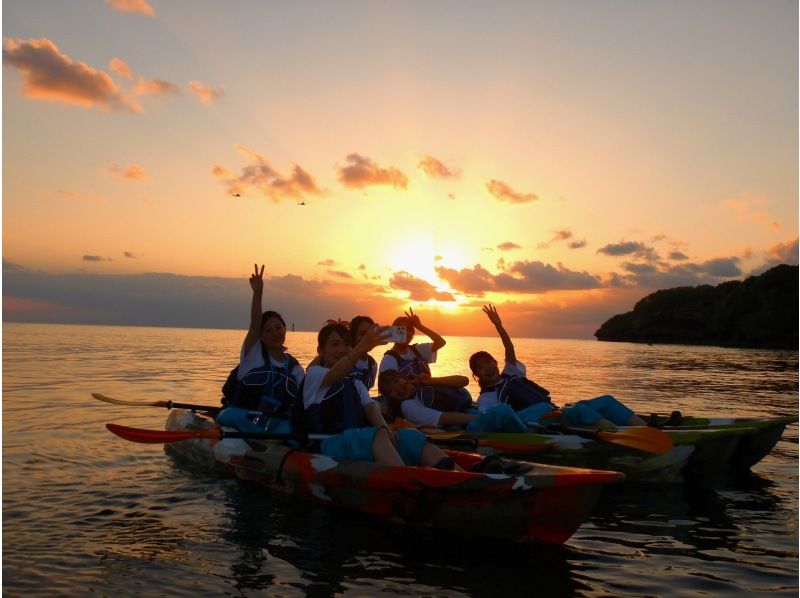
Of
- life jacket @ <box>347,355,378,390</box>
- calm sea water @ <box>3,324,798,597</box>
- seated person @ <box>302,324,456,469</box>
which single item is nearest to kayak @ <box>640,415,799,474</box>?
calm sea water @ <box>3,324,798,597</box>

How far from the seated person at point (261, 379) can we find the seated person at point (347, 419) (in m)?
1.36

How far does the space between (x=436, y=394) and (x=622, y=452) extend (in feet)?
11.0

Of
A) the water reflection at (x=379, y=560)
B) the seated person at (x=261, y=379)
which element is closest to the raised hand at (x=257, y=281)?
the seated person at (x=261, y=379)

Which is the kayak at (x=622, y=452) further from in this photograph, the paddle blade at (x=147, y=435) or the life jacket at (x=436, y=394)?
the paddle blade at (x=147, y=435)

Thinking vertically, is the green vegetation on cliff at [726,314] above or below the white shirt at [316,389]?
above

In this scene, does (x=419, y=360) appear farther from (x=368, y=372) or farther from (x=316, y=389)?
(x=316, y=389)

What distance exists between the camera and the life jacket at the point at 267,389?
894cm

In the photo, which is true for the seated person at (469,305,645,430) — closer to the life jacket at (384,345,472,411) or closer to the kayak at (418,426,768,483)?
the life jacket at (384,345,472,411)

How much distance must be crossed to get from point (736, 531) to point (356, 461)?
13.5 ft

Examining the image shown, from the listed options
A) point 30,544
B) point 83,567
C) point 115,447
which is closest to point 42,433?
point 115,447

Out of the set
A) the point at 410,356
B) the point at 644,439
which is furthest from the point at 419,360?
the point at 644,439

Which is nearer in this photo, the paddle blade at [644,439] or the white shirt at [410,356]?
the paddle blade at [644,439]

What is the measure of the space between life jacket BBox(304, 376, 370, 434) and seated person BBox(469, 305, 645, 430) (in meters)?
2.83

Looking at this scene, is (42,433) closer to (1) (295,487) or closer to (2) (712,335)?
(1) (295,487)
